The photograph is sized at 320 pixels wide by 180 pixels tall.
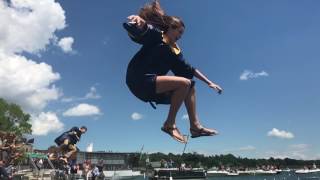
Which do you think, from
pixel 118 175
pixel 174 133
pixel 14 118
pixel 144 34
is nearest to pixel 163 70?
pixel 144 34

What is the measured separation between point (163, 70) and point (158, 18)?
2.49ft

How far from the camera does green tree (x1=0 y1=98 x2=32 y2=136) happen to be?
6425cm

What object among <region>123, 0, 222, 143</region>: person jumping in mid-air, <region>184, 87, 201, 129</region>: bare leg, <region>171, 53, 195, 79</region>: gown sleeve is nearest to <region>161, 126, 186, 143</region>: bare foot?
<region>123, 0, 222, 143</region>: person jumping in mid-air

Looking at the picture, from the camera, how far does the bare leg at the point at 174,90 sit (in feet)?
21.0

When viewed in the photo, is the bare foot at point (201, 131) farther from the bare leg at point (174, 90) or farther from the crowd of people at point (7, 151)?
the crowd of people at point (7, 151)

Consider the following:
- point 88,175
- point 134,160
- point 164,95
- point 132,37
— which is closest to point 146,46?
point 132,37

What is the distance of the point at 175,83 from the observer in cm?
642

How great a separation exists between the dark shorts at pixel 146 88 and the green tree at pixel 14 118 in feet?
199

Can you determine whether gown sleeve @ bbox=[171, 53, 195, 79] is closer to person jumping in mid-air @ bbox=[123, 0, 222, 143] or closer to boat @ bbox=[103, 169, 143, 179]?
person jumping in mid-air @ bbox=[123, 0, 222, 143]

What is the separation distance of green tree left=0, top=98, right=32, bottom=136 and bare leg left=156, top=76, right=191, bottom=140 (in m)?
60.6

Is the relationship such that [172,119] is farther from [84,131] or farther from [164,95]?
[84,131]

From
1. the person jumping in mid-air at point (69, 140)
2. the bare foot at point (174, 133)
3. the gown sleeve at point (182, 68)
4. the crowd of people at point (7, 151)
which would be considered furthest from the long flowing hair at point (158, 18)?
the crowd of people at point (7, 151)

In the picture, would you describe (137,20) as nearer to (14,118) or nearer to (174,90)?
(174,90)

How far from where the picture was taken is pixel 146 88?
6434 millimetres
